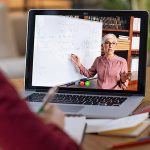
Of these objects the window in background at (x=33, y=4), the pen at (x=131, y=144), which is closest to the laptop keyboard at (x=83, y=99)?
the pen at (x=131, y=144)

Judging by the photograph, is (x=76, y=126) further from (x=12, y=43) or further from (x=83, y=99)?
(x=12, y=43)

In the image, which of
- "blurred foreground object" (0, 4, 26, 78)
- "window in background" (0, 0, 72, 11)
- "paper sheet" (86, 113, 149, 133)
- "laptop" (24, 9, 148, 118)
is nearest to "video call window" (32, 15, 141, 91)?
"laptop" (24, 9, 148, 118)

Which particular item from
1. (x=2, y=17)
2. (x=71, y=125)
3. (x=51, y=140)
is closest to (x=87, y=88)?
(x=71, y=125)

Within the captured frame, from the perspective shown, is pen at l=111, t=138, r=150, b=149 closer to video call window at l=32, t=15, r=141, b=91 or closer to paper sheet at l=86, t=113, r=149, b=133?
paper sheet at l=86, t=113, r=149, b=133

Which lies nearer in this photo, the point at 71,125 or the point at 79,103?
the point at 71,125

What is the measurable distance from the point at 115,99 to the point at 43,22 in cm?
33

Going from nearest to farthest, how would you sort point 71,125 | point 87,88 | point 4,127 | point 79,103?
point 4,127, point 71,125, point 79,103, point 87,88

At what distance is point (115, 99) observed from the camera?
1.16 m

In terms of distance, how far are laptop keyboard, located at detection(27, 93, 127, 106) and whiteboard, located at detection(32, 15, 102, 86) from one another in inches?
2.9

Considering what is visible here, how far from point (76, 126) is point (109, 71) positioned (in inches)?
13.3

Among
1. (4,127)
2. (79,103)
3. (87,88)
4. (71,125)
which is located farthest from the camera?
(87,88)

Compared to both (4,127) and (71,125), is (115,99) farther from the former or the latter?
(4,127)

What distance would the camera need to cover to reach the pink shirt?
3.90ft

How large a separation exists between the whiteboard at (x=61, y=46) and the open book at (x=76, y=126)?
0.30 m
